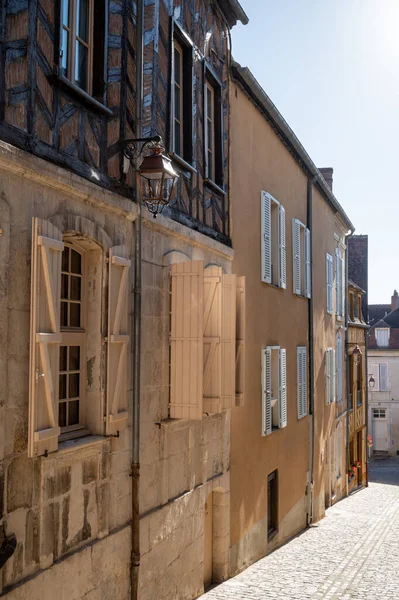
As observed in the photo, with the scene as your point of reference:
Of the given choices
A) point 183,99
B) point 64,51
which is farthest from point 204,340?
point 64,51

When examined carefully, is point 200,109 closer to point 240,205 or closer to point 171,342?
point 240,205

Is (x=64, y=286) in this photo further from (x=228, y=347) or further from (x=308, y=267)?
(x=308, y=267)

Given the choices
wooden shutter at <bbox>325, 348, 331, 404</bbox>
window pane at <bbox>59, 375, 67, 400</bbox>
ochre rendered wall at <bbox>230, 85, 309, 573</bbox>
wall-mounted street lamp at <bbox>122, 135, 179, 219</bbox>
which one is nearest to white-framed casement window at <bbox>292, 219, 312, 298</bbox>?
ochre rendered wall at <bbox>230, 85, 309, 573</bbox>

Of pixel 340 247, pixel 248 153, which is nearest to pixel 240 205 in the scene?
pixel 248 153

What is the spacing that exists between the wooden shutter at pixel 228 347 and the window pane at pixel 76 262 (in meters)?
2.64

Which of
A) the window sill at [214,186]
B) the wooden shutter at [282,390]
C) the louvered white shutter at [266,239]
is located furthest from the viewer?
the wooden shutter at [282,390]

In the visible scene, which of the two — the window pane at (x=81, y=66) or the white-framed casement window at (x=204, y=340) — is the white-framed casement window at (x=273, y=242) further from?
the window pane at (x=81, y=66)

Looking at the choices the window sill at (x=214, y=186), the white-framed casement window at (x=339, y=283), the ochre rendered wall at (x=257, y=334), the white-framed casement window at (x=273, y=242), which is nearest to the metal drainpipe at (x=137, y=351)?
the window sill at (x=214, y=186)

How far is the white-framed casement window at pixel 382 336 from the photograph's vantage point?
131ft

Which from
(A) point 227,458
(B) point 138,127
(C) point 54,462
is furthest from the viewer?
(A) point 227,458

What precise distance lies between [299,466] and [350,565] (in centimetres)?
342

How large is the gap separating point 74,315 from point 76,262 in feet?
1.45

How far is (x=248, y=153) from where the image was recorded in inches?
440

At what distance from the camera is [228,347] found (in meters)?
8.40
